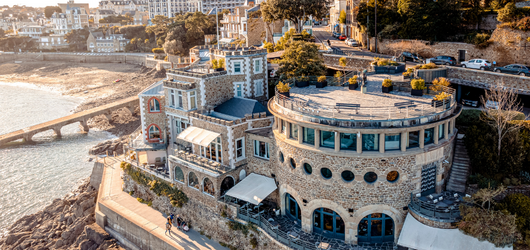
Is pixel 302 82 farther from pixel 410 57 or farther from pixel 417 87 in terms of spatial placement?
pixel 410 57

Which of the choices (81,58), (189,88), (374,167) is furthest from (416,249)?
(81,58)

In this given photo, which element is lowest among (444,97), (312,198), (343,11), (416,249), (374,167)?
(416,249)

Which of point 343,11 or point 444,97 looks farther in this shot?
point 343,11

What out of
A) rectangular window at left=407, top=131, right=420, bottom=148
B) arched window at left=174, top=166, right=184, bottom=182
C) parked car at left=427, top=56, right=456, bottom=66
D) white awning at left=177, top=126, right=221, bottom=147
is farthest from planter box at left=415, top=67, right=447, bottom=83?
arched window at left=174, top=166, right=184, bottom=182

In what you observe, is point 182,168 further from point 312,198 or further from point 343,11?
point 343,11

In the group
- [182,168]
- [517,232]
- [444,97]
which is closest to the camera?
[517,232]

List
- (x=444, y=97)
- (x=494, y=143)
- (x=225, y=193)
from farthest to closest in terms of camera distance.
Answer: (x=225, y=193) < (x=494, y=143) < (x=444, y=97)

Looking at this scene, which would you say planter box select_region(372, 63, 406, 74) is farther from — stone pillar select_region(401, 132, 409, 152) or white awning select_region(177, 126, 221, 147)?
white awning select_region(177, 126, 221, 147)

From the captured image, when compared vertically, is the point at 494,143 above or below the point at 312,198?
above
